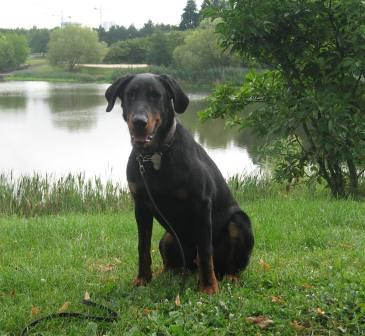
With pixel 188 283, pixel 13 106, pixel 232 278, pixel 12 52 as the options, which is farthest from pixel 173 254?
pixel 12 52

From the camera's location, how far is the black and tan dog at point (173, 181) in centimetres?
339

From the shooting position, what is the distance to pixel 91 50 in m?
81.8

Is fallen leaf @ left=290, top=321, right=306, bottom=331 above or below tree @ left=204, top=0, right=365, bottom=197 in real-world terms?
below

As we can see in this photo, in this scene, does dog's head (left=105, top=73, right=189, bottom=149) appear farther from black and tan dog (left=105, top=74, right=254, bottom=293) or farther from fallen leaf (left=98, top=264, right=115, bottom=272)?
fallen leaf (left=98, top=264, right=115, bottom=272)

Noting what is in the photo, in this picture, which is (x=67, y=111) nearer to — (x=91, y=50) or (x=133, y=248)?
(x=133, y=248)

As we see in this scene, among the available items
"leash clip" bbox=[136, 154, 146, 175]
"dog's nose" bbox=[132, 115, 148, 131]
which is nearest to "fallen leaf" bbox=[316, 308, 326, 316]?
"leash clip" bbox=[136, 154, 146, 175]

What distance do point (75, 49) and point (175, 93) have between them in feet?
267

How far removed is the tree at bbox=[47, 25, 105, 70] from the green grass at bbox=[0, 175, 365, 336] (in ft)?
257

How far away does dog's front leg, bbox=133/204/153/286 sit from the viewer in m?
3.75

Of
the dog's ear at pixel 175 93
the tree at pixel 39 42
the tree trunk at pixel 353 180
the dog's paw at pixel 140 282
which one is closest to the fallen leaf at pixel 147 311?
the dog's paw at pixel 140 282

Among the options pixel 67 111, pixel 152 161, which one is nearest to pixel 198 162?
pixel 152 161

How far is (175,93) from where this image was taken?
354 cm

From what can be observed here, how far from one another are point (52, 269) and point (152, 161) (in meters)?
1.38

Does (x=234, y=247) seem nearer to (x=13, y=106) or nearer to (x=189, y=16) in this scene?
(x=13, y=106)
